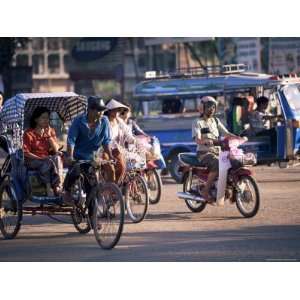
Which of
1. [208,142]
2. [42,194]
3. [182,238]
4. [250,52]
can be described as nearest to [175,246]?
[182,238]

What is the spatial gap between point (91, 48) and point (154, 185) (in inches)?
1171

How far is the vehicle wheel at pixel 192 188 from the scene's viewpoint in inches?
538

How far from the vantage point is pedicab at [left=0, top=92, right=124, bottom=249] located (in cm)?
1059

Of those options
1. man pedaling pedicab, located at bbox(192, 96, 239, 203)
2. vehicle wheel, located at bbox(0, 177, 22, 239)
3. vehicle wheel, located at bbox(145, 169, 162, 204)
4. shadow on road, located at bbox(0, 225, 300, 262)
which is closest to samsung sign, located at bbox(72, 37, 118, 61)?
vehicle wheel, located at bbox(145, 169, 162, 204)

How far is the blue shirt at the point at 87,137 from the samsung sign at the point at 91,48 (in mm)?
31933

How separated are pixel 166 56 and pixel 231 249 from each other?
4653 cm

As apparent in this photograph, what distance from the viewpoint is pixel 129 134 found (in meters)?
14.2

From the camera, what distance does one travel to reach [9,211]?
39.1 ft

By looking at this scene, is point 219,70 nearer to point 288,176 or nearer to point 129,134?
point 288,176

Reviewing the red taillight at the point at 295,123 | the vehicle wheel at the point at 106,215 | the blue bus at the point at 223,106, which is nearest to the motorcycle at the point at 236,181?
the vehicle wheel at the point at 106,215

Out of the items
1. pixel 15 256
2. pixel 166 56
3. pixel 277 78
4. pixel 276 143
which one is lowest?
pixel 15 256

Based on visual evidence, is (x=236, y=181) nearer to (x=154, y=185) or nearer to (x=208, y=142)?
(x=208, y=142)

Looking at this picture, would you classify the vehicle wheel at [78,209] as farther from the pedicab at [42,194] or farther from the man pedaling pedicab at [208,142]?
the man pedaling pedicab at [208,142]
